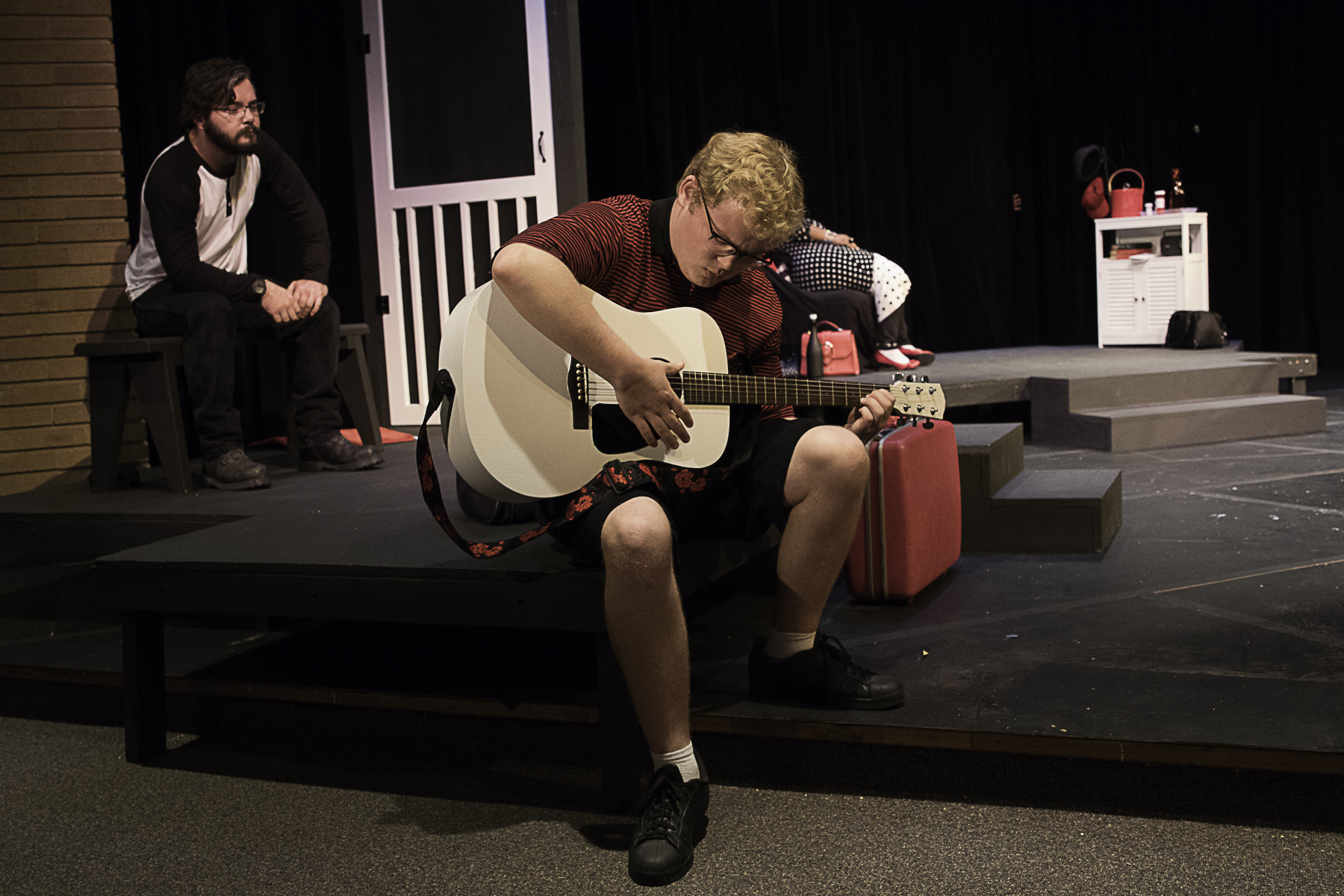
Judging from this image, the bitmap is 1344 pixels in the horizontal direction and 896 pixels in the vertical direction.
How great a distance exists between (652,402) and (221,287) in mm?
1907

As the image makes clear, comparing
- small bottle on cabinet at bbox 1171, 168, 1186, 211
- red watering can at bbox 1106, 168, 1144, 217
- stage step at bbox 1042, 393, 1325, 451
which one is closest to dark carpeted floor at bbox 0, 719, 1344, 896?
stage step at bbox 1042, 393, 1325, 451

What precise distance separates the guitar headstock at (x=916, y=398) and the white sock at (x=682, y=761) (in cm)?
71

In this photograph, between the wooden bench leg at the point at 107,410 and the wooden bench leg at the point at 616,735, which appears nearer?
the wooden bench leg at the point at 616,735

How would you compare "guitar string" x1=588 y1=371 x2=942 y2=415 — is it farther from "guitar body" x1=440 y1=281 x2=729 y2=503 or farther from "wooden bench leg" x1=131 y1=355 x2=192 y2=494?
"wooden bench leg" x1=131 y1=355 x2=192 y2=494

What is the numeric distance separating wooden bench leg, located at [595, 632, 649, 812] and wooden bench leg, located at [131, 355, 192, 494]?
179cm

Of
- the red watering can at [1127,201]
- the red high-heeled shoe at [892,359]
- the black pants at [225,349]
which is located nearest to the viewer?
the black pants at [225,349]

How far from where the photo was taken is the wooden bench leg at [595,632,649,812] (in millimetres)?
1807

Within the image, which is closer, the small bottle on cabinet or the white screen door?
the white screen door

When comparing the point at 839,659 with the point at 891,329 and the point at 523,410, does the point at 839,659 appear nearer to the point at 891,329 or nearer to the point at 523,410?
the point at 523,410

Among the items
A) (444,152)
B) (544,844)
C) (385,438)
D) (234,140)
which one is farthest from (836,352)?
(544,844)

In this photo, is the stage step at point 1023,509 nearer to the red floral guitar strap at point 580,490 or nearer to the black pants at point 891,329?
the red floral guitar strap at point 580,490

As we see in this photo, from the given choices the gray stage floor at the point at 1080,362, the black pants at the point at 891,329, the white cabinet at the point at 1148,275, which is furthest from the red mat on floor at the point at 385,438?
the white cabinet at the point at 1148,275

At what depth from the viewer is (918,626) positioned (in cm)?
237

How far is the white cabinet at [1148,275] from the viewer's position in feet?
19.7
